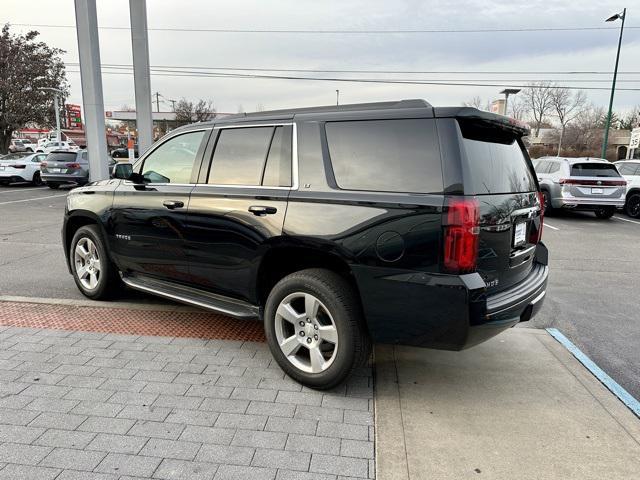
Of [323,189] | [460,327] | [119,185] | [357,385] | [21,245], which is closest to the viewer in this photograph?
[460,327]

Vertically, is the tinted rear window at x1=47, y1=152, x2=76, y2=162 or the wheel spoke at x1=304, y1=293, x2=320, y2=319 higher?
the tinted rear window at x1=47, y1=152, x2=76, y2=162

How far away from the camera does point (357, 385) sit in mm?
3340

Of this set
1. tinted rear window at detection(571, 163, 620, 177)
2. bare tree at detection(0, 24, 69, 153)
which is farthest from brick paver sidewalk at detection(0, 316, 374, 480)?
bare tree at detection(0, 24, 69, 153)

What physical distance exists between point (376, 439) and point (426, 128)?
6.16 ft

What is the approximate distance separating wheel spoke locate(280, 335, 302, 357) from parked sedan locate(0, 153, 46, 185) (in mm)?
20269

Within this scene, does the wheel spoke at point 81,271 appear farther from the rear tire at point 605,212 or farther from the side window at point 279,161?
the rear tire at point 605,212

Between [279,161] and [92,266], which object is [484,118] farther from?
[92,266]

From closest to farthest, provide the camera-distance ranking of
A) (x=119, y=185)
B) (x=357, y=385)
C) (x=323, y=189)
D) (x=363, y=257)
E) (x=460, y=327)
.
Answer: (x=460, y=327) → (x=363, y=257) → (x=323, y=189) → (x=357, y=385) → (x=119, y=185)

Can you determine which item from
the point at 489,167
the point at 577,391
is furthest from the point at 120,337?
the point at 577,391

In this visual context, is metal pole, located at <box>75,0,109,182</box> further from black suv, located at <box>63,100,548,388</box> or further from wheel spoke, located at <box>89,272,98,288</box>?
black suv, located at <box>63,100,548,388</box>

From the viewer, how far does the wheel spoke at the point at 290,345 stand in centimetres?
331

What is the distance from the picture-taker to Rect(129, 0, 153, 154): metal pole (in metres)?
14.7

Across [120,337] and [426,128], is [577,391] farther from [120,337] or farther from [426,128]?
[120,337]

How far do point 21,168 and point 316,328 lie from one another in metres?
20.6
